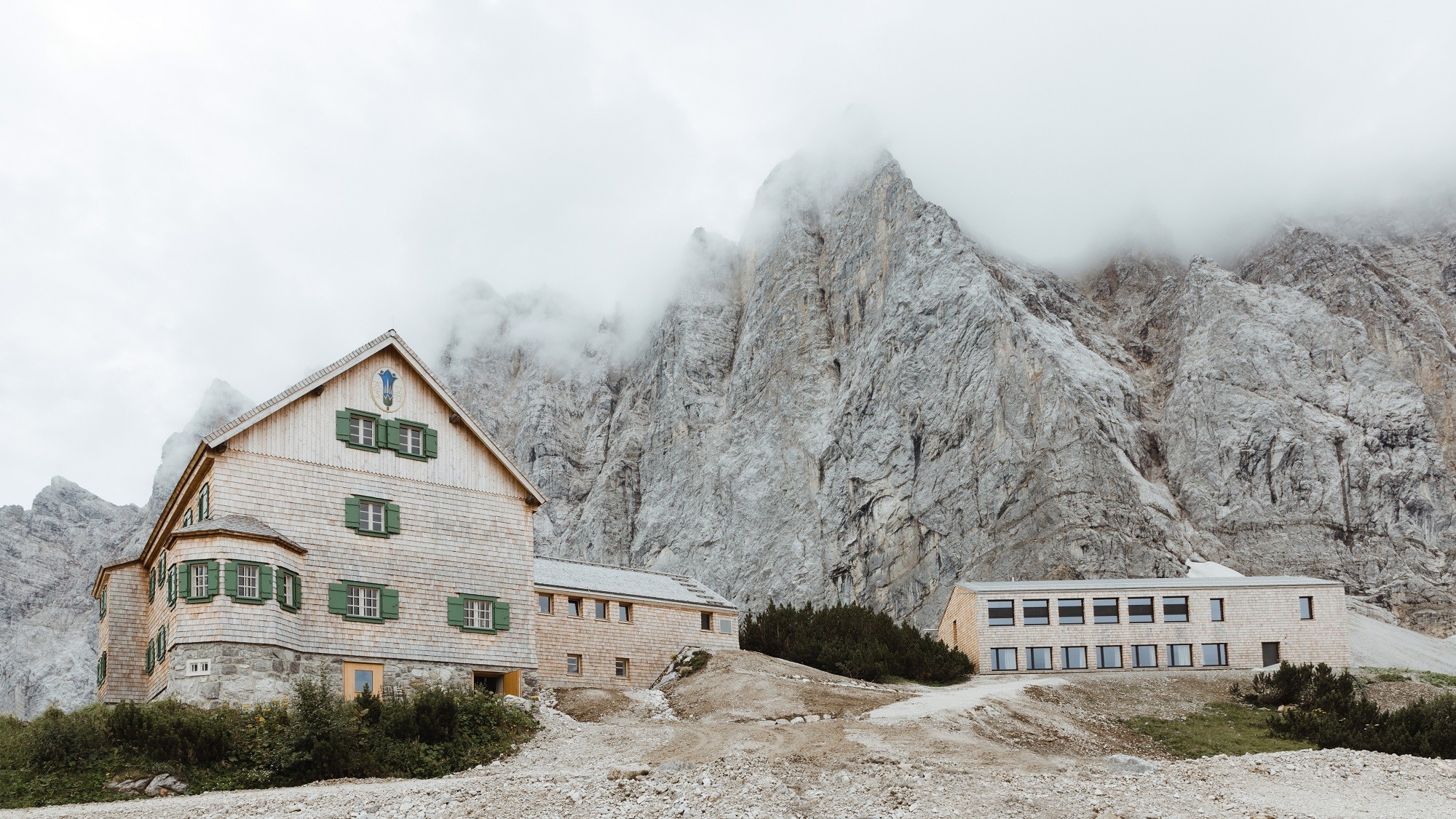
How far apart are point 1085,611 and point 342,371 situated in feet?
118

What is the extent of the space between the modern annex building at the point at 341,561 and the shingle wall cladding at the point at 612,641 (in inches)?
7.8

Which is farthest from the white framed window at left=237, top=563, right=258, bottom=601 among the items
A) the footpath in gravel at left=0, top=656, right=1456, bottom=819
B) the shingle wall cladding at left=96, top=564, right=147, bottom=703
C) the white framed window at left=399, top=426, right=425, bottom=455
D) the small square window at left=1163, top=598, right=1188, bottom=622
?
the small square window at left=1163, top=598, right=1188, bottom=622

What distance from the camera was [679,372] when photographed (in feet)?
410

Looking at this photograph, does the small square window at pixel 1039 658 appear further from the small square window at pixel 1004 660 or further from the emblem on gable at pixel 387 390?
the emblem on gable at pixel 387 390

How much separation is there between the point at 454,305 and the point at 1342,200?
4098 inches

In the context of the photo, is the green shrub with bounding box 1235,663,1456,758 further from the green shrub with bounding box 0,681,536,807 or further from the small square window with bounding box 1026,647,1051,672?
the green shrub with bounding box 0,681,536,807

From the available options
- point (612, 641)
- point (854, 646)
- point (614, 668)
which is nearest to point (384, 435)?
point (612, 641)

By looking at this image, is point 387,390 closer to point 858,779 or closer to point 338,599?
point 338,599

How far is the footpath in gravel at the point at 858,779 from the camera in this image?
74.1 feet

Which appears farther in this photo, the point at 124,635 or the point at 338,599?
the point at 124,635

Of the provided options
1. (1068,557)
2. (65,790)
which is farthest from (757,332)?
(65,790)

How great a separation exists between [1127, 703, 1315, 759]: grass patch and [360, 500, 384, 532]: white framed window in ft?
77.0

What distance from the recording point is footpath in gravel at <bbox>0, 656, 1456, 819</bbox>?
22594mm

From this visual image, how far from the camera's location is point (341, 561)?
3650 centimetres
